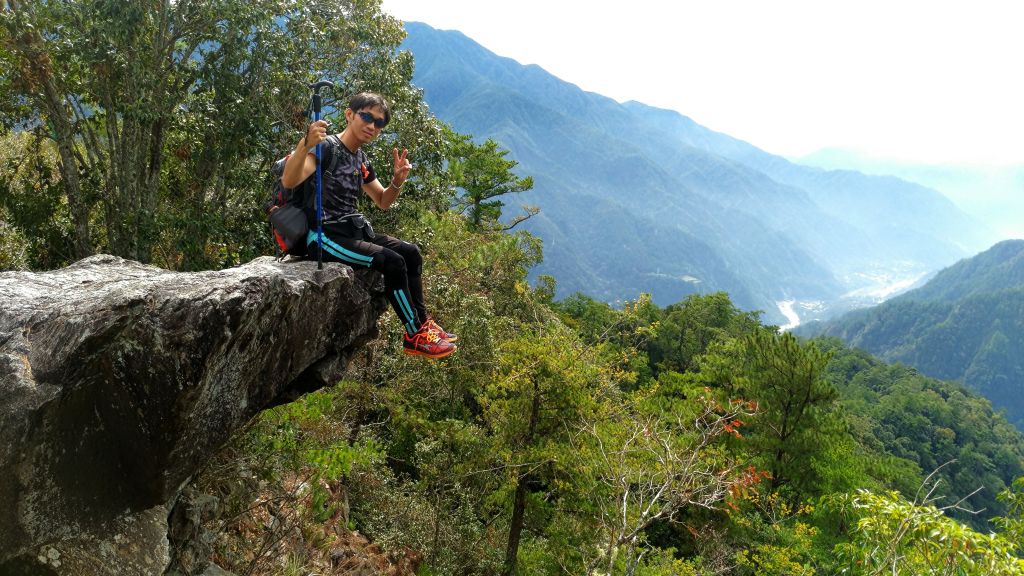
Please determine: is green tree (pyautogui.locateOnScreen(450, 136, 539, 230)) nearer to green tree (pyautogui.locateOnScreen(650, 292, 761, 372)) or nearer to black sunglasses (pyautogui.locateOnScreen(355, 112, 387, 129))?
green tree (pyautogui.locateOnScreen(650, 292, 761, 372))

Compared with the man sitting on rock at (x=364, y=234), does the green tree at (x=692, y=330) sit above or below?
below

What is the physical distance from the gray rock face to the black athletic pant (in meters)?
0.78

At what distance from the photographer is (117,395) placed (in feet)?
14.1

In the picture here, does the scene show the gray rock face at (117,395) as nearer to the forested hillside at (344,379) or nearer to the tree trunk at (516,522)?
the forested hillside at (344,379)

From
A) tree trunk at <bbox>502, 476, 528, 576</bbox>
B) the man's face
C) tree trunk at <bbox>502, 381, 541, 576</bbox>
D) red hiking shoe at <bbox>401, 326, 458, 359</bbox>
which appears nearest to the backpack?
the man's face

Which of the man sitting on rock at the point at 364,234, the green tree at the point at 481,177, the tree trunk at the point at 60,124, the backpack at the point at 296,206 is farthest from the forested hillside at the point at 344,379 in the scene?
the green tree at the point at 481,177

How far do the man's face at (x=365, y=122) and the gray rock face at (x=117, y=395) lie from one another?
5.80ft

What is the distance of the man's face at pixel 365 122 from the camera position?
5.71 metres

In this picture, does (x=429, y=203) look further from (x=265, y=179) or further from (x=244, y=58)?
(x=244, y=58)

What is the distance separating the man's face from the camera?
5.71 meters

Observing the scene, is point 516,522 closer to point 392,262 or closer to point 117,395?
point 392,262

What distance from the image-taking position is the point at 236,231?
38.7 feet

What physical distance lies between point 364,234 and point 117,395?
9.01ft

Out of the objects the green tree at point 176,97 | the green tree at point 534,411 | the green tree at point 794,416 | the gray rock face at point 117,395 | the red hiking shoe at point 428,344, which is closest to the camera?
the gray rock face at point 117,395
